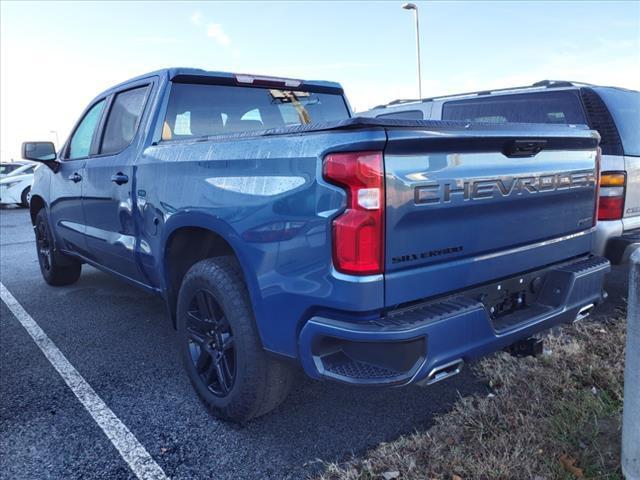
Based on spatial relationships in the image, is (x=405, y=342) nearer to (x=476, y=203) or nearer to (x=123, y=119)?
(x=476, y=203)

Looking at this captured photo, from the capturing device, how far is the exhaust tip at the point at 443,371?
2180 mm

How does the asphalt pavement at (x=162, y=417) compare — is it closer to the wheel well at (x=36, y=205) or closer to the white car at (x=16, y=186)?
the wheel well at (x=36, y=205)

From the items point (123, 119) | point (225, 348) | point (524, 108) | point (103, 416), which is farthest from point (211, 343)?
point (524, 108)

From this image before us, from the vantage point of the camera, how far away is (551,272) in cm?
280

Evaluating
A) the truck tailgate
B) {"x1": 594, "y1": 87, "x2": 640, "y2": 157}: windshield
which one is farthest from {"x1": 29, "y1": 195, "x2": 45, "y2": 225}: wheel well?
{"x1": 594, "y1": 87, "x2": 640, "y2": 157}: windshield

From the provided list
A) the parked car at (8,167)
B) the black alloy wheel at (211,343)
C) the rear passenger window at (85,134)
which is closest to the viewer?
the black alloy wheel at (211,343)

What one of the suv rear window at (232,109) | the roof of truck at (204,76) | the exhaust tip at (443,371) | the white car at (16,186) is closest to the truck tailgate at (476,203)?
the exhaust tip at (443,371)

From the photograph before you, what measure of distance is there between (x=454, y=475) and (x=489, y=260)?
919mm

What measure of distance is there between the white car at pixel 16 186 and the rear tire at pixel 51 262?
38.6 ft

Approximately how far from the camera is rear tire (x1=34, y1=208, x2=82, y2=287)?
554 centimetres

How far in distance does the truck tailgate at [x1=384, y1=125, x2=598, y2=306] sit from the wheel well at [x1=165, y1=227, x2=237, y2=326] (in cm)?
116

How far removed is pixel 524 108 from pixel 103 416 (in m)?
4.25

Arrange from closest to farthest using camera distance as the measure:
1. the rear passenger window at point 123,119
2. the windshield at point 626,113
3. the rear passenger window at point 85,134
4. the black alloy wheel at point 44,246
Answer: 1. the rear passenger window at point 123,119
2. the windshield at point 626,113
3. the rear passenger window at point 85,134
4. the black alloy wheel at point 44,246

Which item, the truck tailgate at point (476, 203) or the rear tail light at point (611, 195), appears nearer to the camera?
the truck tailgate at point (476, 203)
